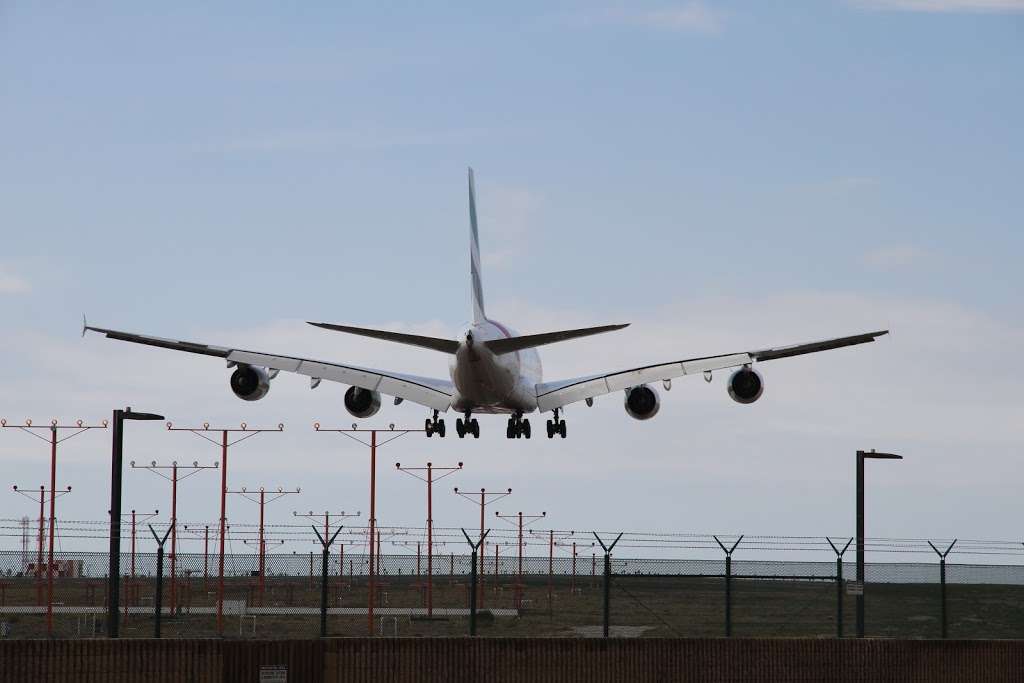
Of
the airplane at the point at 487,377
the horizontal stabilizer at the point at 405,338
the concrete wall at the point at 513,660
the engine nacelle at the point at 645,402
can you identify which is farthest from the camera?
the engine nacelle at the point at 645,402

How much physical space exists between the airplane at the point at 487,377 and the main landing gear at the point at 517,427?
1.3 inches

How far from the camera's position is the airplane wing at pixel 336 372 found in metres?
47.3

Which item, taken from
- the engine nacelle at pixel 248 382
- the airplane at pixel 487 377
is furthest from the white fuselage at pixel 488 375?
the engine nacelle at pixel 248 382

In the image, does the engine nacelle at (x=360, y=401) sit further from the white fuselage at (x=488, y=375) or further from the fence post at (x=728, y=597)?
the fence post at (x=728, y=597)

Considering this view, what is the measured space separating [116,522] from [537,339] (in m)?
15.2

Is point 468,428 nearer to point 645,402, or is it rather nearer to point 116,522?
point 645,402

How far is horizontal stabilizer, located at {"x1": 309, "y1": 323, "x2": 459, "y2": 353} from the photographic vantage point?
39438 millimetres

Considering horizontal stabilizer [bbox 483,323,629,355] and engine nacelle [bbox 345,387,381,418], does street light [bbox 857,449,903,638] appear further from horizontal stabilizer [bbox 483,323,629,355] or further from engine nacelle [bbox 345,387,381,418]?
engine nacelle [bbox 345,387,381,418]

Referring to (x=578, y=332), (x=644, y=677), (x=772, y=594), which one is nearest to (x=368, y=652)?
(x=644, y=677)

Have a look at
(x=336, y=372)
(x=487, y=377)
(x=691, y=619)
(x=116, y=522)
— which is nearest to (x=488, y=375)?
(x=487, y=377)

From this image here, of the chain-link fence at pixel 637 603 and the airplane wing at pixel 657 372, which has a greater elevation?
the airplane wing at pixel 657 372

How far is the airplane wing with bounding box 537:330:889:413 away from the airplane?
3 cm

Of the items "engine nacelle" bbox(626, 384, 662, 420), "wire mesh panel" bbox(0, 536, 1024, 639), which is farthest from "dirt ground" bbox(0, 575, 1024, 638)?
"engine nacelle" bbox(626, 384, 662, 420)

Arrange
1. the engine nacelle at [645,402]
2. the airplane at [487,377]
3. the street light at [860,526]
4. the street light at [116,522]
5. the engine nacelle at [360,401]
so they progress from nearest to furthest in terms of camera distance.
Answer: the street light at [116,522], the street light at [860,526], the airplane at [487,377], the engine nacelle at [360,401], the engine nacelle at [645,402]
